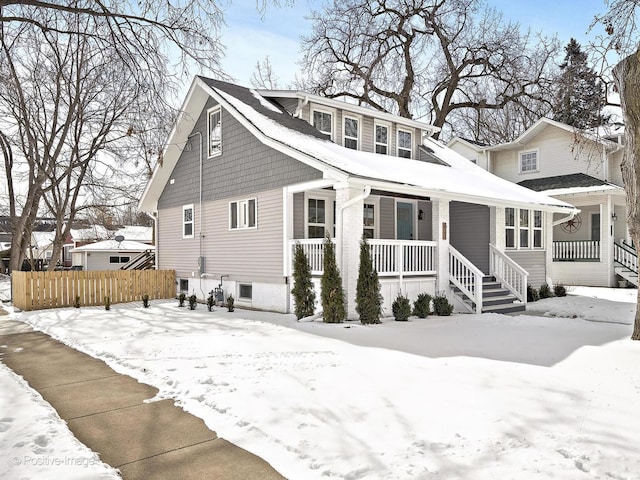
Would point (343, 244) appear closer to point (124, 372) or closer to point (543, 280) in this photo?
point (124, 372)

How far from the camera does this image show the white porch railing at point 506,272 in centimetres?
1376

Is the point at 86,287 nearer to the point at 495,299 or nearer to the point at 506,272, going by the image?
the point at 495,299

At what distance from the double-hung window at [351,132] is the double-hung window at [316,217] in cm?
275

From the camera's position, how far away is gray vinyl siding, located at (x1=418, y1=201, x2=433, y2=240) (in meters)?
15.6

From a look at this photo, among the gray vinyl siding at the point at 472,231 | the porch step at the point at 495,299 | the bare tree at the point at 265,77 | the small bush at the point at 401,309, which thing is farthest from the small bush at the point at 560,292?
the bare tree at the point at 265,77

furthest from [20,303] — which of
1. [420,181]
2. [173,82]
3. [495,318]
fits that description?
[495,318]

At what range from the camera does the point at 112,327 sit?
995 cm

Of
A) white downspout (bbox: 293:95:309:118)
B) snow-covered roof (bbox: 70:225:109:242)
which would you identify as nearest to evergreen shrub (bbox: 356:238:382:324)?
white downspout (bbox: 293:95:309:118)

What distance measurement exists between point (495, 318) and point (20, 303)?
13115 mm

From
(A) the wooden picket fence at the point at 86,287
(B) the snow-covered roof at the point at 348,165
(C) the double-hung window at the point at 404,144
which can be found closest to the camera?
(B) the snow-covered roof at the point at 348,165

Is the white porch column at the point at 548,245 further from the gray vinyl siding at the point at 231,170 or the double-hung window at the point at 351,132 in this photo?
the gray vinyl siding at the point at 231,170

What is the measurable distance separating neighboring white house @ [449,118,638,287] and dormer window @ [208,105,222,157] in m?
9.65

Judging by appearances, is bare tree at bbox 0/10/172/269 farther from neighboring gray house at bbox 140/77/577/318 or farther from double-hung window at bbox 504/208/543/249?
double-hung window at bbox 504/208/543/249

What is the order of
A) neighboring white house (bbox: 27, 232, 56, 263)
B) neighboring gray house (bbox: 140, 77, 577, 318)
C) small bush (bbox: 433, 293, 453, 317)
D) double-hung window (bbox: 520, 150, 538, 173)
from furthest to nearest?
neighboring white house (bbox: 27, 232, 56, 263)
double-hung window (bbox: 520, 150, 538, 173)
small bush (bbox: 433, 293, 453, 317)
neighboring gray house (bbox: 140, 77, 577, 318)
